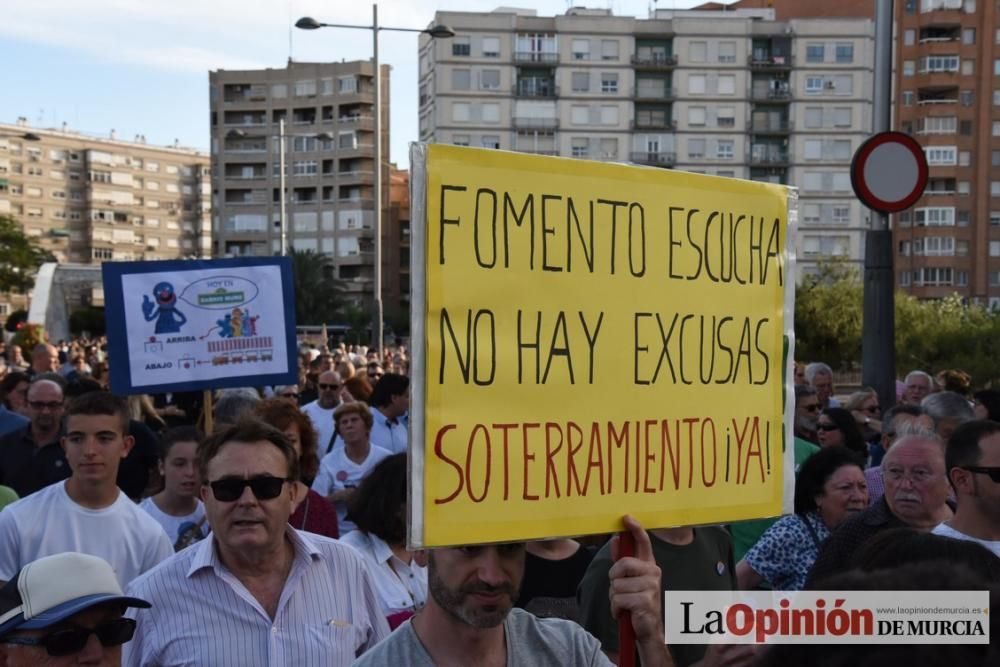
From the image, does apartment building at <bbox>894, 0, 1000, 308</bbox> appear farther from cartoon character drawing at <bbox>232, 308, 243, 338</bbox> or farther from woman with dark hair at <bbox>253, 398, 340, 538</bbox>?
woman with dark hair at <bbox>253, 398, 340, 538</bbox>

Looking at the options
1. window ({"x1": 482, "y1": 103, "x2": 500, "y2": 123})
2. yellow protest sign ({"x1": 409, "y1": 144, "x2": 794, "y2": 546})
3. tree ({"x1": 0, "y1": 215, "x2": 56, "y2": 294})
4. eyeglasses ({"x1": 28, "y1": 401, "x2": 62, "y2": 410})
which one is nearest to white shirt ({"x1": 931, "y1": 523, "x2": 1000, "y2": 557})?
yellow protest sign ({"x1": 409, "y1": 144, "x2": 794, "y2": 546})

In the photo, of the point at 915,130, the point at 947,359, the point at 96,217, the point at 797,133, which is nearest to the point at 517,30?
the point at 797,133

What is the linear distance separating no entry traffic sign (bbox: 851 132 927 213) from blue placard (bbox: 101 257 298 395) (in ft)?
12.5

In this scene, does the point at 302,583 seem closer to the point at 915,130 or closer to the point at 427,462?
the point at 427,462

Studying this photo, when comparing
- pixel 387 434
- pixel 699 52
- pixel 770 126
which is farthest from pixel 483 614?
pixel 770 126

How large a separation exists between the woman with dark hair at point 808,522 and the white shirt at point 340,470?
3.00 meters

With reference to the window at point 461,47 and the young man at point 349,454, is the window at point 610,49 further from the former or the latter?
the young man at point 349,454

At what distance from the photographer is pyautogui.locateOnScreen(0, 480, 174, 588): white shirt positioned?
4.58 meters

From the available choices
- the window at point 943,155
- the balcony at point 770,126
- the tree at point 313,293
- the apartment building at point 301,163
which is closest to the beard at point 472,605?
the tree at point 313,293

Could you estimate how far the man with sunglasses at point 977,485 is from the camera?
4.23m

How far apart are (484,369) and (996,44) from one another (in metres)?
85.7

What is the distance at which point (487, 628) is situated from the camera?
2729mm

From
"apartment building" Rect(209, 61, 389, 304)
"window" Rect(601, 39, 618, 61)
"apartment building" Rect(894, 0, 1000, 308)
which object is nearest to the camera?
"window" Rect(601, 39, 618, 61)

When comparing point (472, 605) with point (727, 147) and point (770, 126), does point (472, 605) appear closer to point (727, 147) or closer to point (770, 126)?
point (727, 147)
